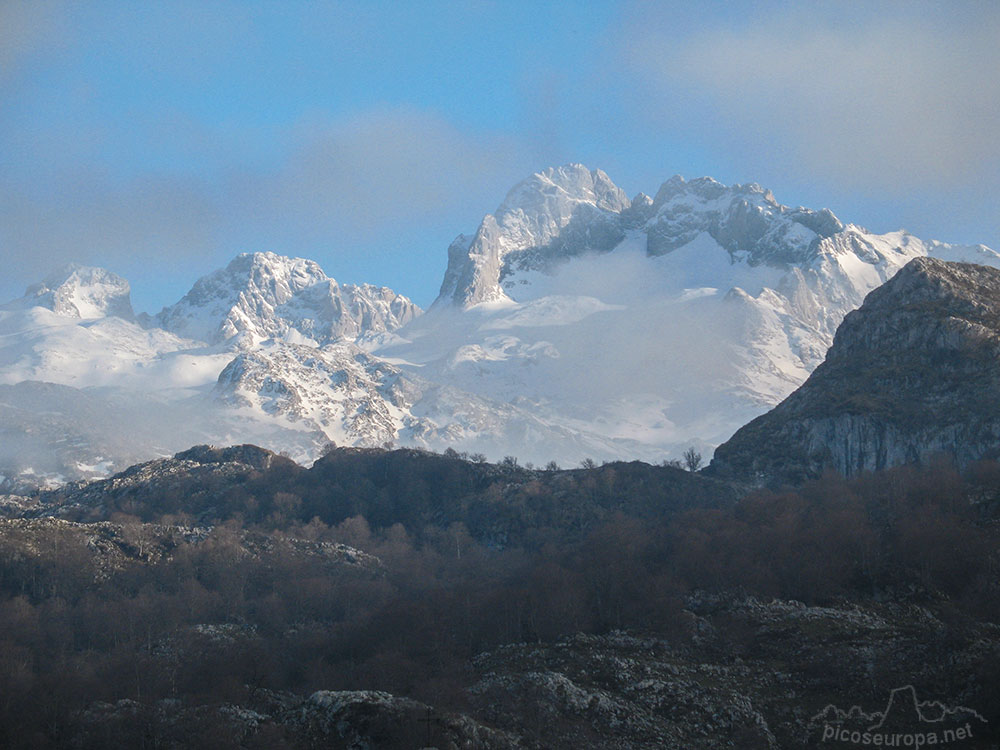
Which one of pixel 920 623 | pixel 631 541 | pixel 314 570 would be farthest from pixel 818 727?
pixel 314 570

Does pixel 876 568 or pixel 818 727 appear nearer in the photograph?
pixel 818 727

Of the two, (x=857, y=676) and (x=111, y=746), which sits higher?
(x=857, y=676)

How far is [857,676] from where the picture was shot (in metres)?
107

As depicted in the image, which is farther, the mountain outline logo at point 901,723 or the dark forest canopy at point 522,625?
the dark forest canopy at point 522,625

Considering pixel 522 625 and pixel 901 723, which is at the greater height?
pixel 522 625

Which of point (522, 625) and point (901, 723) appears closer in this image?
point (901, 723)

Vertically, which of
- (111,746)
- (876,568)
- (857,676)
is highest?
(876,568)

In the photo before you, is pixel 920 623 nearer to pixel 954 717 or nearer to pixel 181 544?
pixel 954 717

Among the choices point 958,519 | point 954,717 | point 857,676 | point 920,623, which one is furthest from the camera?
point 958,519

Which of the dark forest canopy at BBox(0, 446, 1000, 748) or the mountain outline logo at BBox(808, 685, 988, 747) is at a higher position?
the dark forest canopy at BBox(0, 446, 1000, 748)

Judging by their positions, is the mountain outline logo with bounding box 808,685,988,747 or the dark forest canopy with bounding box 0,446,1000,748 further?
the dark forest canopy with bounding box 0,446,1000,748

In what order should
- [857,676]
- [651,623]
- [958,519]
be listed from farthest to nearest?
[958,519], [651,623], [857,676]

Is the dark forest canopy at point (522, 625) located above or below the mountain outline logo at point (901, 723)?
above

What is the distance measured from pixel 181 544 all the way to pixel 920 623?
128 metres
